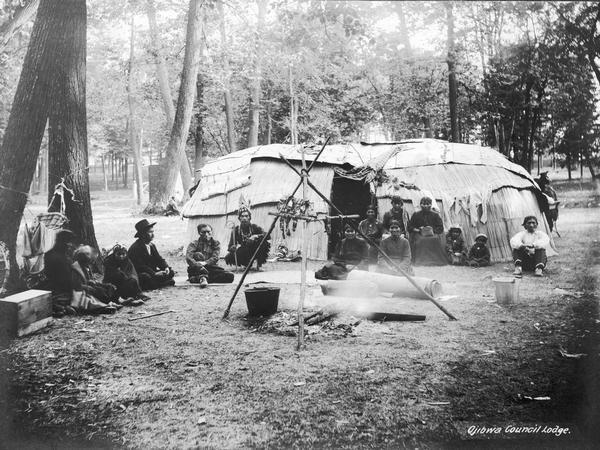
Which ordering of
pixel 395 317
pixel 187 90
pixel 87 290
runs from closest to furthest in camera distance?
pixel 395 317, pixel 87 290, pixel 187 90

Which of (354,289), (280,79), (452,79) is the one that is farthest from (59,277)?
(280,79)

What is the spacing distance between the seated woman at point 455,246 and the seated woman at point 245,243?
165 inches

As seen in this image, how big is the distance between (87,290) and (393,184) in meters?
6.64

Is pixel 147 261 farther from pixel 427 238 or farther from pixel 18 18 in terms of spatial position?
pixel 427 238

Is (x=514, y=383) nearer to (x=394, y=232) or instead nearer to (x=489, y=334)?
(x=489, y=334)

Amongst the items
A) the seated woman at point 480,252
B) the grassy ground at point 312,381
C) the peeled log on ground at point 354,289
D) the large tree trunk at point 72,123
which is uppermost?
the large tree trunk at point 72,123

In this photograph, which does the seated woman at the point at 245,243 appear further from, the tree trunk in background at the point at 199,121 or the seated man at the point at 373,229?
the tree trunk in background at the point at 199,121

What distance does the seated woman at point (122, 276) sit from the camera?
278 inches

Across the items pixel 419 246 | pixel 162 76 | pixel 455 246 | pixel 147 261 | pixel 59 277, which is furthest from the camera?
pixel 162 76

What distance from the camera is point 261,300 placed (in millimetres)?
6141

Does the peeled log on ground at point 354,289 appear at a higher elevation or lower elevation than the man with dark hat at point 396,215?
lower

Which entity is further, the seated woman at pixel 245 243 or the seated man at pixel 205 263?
the seated woman at pixel 245 243

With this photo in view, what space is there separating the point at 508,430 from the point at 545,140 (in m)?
25.8

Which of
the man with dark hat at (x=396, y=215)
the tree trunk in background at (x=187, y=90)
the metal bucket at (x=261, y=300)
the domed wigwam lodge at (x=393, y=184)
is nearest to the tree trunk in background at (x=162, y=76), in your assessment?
the tree trunk in background at (x=187, y=90)
